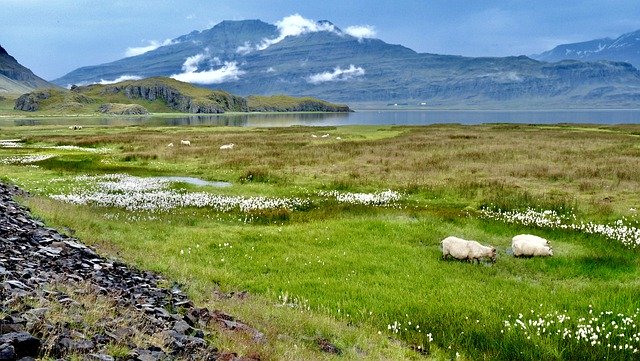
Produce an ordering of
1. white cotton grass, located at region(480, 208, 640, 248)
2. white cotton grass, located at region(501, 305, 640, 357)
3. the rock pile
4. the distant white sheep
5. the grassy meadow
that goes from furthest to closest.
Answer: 1. white cotton grass, located at region(480, 208, 640, 248)
2. the distant white sheep
3. the grassy meadow
4. white cotton grass, located at region(501, 305, 640, 357)
5. the rock pile

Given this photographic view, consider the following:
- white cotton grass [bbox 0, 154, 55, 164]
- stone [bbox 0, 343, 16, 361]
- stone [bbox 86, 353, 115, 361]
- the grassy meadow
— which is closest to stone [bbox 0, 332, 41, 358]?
stone [bbox 0, 343, 16, 361]

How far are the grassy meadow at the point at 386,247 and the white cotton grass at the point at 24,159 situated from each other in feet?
13.4

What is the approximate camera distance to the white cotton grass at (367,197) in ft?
109

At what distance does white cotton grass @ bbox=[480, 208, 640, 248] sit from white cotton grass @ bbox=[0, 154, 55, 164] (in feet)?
162

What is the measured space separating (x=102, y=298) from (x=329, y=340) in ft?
17.6

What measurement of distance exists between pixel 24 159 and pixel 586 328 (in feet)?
199

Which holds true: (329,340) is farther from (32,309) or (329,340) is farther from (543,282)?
(543,282)

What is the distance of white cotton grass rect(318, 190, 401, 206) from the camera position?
109 ft

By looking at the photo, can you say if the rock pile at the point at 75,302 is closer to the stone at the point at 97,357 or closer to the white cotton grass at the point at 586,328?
the stone at the point at 97,357

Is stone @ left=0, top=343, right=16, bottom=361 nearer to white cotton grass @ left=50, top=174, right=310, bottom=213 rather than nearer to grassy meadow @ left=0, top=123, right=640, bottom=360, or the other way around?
grassy meadow @ left=0, top=123, right=640, bottom=360

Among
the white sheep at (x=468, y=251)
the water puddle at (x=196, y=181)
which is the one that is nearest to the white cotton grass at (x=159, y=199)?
the water puddle at (x=196, y=181)

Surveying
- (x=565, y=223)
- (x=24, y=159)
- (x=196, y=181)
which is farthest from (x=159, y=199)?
(x=24, y=159)

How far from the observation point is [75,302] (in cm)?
935

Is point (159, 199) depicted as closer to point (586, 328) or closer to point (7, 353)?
point (586, 328)
